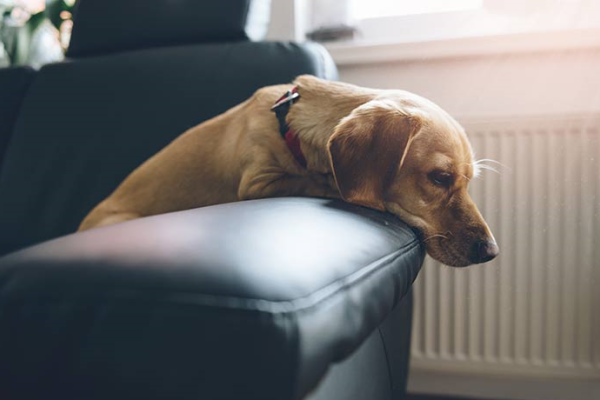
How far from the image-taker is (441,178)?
1044 millimetres

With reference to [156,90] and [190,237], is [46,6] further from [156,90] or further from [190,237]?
[190,237]

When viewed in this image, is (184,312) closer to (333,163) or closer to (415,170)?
(333,163)

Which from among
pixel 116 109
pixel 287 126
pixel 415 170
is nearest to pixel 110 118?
pixel 116 109

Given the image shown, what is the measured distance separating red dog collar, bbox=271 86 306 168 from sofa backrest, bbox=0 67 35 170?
1.04 m

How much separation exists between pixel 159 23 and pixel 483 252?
Answer: 1192 millimetres

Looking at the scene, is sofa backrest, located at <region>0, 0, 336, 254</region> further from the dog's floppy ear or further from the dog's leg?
the dog's floppy ear

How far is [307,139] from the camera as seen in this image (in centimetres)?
110

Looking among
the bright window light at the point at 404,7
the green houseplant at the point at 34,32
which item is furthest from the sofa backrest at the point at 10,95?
the bright window light at the point at 404,7

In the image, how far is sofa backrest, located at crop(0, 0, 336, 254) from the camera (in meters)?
1.46

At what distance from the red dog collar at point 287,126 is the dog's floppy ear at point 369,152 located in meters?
0.17

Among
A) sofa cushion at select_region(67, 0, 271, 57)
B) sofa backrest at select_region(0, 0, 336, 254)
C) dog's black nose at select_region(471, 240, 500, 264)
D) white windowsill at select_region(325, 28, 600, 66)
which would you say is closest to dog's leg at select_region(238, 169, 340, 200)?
dog's black nose at select_region(471, 240, 500, 264)

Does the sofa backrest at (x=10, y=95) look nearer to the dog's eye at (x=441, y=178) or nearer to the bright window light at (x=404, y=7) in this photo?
the bright window light at (x=404, y=7)

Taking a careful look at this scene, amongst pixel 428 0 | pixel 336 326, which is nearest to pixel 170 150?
pixel 336 326

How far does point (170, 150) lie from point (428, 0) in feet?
3.85
